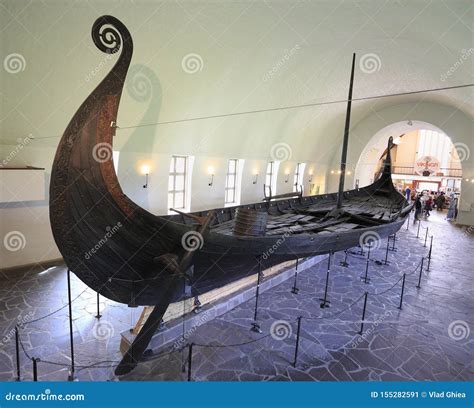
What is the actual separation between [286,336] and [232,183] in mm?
9674

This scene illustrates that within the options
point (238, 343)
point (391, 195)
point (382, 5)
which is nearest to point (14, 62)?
point (238, 343)

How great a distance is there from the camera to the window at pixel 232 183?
46.6 ft

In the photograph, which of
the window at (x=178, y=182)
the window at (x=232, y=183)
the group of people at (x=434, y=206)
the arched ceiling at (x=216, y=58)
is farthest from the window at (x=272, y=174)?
the group of people at (x=434, y=206)

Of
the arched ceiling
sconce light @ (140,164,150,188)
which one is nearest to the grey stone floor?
sconce light @ (140,164,150,188)

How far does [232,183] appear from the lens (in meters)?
14.4

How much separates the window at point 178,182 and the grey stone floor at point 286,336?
4.77m

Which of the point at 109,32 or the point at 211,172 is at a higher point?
the point at 109,32

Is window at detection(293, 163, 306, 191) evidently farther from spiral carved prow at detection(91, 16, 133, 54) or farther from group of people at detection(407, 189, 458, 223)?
spiral carved prow at detection(91, 16, 133, 54)

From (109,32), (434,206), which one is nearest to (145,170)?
(109,32)

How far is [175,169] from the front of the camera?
38.3 feet

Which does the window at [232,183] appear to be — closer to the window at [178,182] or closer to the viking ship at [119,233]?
the window at [178,182]

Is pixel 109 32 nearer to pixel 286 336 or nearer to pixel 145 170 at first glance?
pixel 286 336

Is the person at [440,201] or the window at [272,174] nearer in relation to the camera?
the window at [272,174]

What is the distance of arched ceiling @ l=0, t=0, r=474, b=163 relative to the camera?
6250 mm
